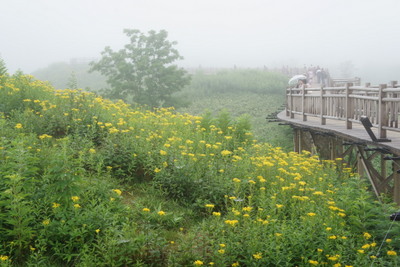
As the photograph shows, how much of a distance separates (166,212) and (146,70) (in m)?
21.0

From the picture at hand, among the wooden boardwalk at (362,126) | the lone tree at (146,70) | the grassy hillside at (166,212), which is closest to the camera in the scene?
the grassy hillside at (166,212)

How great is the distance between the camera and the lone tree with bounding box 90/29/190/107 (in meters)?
25.8

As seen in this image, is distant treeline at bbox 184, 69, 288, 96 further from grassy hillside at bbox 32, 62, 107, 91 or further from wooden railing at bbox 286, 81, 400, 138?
wooden railing at bbox 286, 81, 400, 138

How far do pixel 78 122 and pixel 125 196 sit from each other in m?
2.53

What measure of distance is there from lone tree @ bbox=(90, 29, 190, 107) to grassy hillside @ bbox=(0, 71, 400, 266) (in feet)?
59.0

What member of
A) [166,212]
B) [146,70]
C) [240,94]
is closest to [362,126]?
[166,212]

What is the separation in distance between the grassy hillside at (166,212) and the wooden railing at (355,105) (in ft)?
6.92

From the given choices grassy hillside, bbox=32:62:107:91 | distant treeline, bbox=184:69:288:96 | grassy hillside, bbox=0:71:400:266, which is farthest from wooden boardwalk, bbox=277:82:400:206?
grassy hillside, bbox=32:62:107:91

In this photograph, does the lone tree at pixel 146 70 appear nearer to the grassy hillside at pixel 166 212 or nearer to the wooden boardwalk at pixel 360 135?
the wooden boardwalk at pixel 360 135

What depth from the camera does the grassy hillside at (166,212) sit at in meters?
4.80

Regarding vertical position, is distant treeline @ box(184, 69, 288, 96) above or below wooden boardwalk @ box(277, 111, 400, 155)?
above

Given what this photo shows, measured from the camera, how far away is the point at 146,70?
1030 inches

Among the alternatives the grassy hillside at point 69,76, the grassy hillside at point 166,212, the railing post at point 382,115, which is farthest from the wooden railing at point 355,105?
the grassy hillside at point 69,76

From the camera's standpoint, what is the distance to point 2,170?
17.5ft
